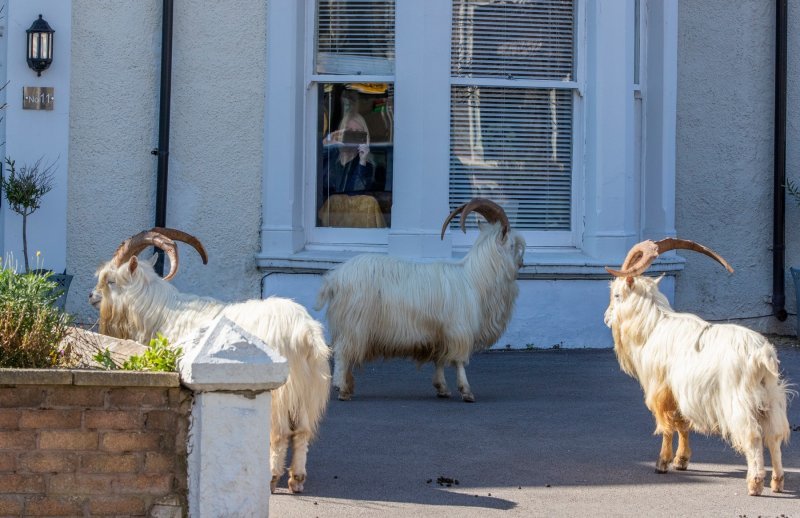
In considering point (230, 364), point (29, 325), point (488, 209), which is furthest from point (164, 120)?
point (230, 364)

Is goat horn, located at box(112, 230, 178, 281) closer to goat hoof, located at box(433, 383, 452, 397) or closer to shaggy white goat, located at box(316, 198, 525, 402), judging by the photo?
shaggy white goat, located at box(316, 198, 525, 402)

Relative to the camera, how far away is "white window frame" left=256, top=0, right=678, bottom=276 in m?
12.6

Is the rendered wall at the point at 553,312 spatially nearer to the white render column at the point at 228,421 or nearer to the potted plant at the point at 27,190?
the potted plant at the point at 27,190

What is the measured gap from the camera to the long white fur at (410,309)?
10.0 m

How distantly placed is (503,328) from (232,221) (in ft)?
11.5

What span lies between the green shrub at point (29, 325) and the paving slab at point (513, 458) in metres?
1.47

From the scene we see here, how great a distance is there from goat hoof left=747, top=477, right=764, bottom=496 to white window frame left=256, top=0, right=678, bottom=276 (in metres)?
5.60

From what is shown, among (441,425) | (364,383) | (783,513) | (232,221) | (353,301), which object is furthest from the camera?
(232,221)

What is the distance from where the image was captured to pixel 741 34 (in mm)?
13711

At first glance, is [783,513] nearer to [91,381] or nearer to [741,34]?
[91,381]

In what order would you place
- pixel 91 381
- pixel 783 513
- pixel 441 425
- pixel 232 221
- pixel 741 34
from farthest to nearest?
pixel 741 34 < pixel 232 221 < pixel 441 425 < pixel 783 513 < pixel 91 381

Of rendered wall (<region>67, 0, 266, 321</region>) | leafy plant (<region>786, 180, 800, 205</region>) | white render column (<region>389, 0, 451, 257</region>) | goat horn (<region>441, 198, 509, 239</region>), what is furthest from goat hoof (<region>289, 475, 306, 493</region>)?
leafy plant (<region>786, 180, 800, 205</region>)

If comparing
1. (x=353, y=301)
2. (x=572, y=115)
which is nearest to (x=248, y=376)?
(x=353, y=301)

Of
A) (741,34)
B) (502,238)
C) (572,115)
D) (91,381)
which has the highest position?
(741,34)
